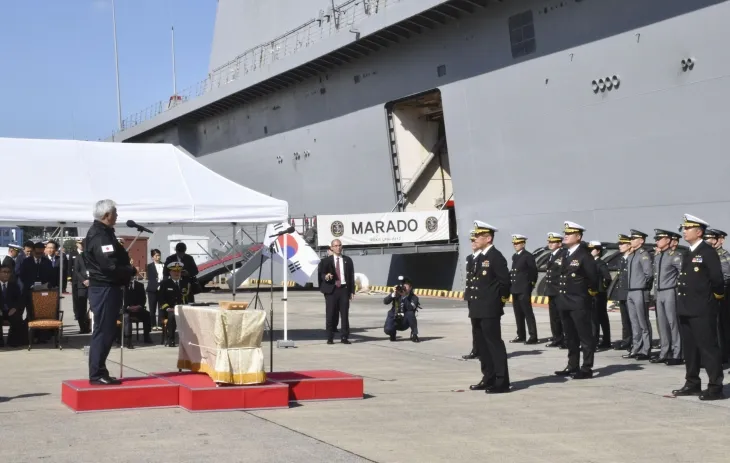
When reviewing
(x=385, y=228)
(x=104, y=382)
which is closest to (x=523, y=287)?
(x=104, y=382)

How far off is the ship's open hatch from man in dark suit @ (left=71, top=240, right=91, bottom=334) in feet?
45.7

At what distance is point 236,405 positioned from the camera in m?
7.85

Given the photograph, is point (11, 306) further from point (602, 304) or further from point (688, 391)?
point (688, 391)

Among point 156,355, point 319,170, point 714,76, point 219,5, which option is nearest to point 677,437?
point 156,355

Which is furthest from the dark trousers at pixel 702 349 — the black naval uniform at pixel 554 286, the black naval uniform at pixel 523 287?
the black naval uniform at pixel 523 287

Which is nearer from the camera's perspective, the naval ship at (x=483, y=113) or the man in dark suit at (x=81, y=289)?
the man in dark suit at (x=81, y=289)

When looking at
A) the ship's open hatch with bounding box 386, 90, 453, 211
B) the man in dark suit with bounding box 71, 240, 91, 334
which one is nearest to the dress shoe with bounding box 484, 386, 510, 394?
the man in dark suit with bounding box 71, 240, 91, 334

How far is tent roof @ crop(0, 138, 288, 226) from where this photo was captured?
12.3 m

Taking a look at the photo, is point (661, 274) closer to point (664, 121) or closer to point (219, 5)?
point (664, 121)

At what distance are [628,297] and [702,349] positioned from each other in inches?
154

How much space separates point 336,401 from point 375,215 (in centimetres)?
1931

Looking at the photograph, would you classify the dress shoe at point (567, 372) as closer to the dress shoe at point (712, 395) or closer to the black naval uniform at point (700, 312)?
the black naval uniform at point (700, 312)

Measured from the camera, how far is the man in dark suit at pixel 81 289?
1473cm

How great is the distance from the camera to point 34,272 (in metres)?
14.5
